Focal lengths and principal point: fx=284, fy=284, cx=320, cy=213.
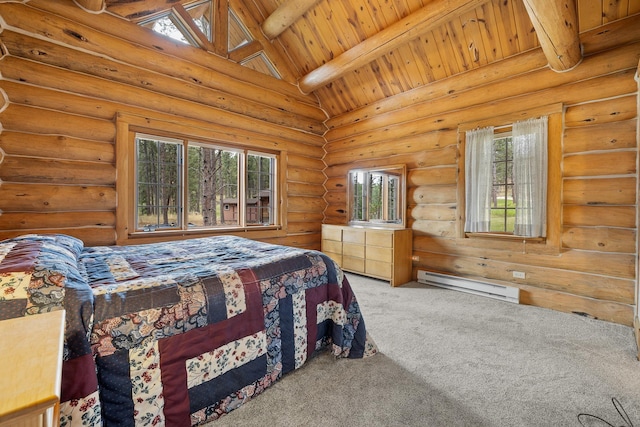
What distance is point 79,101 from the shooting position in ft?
9.90

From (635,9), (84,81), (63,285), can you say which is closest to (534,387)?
(63,285)

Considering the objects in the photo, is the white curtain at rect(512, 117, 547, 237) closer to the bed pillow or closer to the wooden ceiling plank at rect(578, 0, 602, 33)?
the wooden ceiling plank at rect(578, 0, 602, 33)

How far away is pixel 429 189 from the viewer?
13.4 feet

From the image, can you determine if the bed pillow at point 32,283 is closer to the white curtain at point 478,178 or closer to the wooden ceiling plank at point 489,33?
the white curtain at point 478,178

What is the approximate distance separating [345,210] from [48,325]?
4.51m

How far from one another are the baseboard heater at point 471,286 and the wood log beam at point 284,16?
3.97 metres

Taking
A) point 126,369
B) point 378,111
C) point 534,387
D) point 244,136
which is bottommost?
point 534,387

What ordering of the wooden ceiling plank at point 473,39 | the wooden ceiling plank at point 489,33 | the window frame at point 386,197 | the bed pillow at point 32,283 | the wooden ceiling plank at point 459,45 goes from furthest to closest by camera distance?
the window frame at point 386,197 → the wooden ceiling plank at point 459,45 → the wooden ceiling plank at point 473,39 → the wooden ceiling plank at point 489,33 → the bed pillow at point 32,283

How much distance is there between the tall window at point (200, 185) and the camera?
3.60 m

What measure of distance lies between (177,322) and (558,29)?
357 cm

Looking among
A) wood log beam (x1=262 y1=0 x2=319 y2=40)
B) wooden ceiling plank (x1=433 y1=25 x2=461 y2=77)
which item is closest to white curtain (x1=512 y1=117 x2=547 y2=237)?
wooden ceiling plank (x1=433 y1=25 x2=461 y2=77)

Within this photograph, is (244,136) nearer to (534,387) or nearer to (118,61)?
(118,61)

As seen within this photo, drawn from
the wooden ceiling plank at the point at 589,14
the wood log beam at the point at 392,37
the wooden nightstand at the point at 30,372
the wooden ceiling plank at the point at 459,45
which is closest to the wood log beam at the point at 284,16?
the wood log beam at the point at 392,37

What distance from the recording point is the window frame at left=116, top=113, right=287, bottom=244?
3246 millimetres
